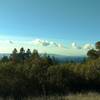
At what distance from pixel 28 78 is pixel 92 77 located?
→ 7.02 m

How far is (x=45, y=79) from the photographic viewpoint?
24.6 m

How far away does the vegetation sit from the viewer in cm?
2166

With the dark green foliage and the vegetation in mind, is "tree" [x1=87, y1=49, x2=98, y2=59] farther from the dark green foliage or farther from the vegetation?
the vegetation

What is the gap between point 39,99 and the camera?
53.6 feet

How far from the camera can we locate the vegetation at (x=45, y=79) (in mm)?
21656

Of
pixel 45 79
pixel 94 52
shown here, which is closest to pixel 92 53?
pixel 94 52

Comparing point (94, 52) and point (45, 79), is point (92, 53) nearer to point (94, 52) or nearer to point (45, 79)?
point (94, 52)

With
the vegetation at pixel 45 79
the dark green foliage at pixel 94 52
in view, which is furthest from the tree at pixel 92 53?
the vegetation at pixel 45 79

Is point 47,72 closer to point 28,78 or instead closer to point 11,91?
point 28,78

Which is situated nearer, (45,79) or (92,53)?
(45,79)

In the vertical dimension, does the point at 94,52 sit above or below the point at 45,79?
above

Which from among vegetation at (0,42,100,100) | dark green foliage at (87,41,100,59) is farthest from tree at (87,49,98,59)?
vegetation at (0,42,100,100)

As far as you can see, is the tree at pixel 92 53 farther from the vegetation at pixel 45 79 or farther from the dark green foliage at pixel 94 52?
the vegetation at pixel 45 79

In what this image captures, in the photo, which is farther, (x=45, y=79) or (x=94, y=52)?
(x=94, y=52)
